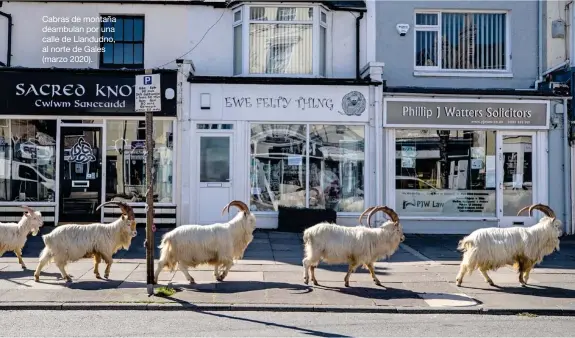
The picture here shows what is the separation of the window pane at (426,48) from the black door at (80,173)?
30.3 ft

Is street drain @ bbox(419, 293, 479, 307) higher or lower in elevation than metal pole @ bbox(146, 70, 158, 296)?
lower

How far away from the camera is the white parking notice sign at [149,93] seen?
8609 mm

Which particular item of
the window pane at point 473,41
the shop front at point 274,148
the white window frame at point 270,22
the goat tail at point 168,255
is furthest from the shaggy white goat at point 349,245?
the window pane at point 473,41

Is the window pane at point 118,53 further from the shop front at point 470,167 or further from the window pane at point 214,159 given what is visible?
the shop front at point 470,167

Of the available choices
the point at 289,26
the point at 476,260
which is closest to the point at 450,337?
the point at 476,260

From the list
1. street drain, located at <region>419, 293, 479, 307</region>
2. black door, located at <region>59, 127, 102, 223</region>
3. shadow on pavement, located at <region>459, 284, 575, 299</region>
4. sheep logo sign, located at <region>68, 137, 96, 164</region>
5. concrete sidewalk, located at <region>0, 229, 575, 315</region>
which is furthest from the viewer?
sheep logo sign, located at <region>68, 137, 96, 164</region>

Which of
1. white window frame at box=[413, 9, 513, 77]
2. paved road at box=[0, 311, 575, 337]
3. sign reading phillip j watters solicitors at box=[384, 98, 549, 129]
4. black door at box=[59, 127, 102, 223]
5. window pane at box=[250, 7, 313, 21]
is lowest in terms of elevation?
paved road at box=[0, 311, 575, 337]

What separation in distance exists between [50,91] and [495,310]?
478 inches

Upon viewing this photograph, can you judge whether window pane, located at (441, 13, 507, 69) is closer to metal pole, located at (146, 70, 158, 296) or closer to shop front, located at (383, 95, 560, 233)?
shop front, located at (383, 95, 560, 233)

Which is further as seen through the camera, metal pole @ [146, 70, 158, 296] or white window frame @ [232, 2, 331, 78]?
white window frame @ [232, 2, 331, 78]

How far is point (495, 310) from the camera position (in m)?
7.86

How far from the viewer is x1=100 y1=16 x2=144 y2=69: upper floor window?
52.7ft

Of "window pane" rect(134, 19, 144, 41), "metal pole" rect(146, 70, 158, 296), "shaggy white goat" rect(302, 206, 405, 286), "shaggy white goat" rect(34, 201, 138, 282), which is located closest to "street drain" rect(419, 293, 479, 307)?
"shaggy white goat" rect(302, 206, 405, 286)

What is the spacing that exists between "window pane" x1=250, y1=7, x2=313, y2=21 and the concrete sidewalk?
23.6 feet
